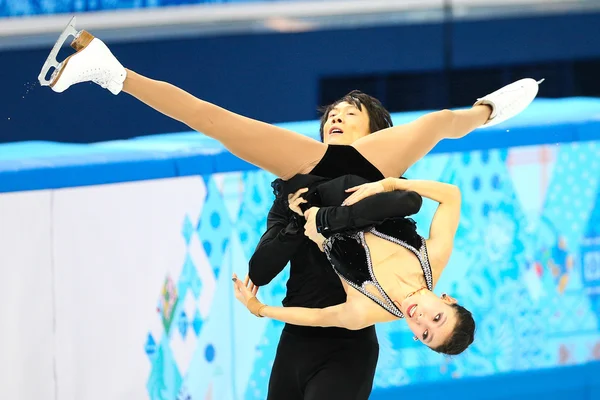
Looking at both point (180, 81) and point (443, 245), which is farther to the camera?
point (180, 81)

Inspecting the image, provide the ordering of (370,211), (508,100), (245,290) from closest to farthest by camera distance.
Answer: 1. (370,211)
2. (245,290)
3. (508,100)

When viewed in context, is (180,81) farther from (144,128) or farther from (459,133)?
(459,133)

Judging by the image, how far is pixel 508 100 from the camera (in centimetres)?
382

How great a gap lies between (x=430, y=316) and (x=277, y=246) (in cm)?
53

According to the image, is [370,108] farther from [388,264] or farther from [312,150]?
[388,264]

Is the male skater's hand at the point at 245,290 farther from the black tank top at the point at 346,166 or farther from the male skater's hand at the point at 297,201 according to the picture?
the black tank top at the point at 346,166

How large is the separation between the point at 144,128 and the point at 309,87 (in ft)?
3.18

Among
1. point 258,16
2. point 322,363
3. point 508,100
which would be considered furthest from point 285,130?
point 258,16

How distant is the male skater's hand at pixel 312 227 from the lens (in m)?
3.15

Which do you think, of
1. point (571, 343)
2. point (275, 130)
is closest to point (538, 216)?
point (571, 343)

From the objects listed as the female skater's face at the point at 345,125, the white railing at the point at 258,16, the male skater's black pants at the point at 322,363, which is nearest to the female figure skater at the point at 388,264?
the male skater's black pants at the point at 322,363

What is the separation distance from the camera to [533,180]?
4645mm

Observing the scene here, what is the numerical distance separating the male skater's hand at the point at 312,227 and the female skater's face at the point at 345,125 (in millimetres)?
418

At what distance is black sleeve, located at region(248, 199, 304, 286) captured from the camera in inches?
129
